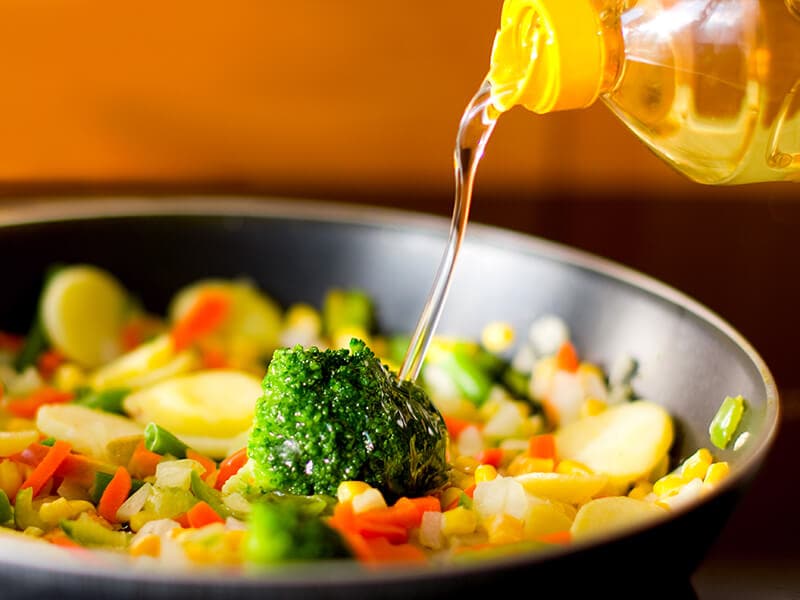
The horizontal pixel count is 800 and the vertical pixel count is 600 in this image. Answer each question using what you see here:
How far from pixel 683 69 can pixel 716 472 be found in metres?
0.49

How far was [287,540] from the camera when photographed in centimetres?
95

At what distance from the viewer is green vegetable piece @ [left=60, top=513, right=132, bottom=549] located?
1.19 metres

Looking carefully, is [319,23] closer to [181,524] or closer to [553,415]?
[553,415]

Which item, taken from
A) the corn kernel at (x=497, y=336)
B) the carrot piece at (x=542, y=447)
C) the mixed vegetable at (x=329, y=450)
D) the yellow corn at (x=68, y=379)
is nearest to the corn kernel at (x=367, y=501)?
the mixed vegetable at (x=329, y=450)

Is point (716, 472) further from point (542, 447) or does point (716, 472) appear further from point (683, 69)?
point (683, 69)

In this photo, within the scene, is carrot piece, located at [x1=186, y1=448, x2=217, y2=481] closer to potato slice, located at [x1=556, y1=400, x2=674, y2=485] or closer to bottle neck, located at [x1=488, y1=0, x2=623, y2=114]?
potato slice, located at [x1=556, y1=400, x2=674, y2=485]

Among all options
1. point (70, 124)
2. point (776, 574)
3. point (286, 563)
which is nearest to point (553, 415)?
point (776, 574)

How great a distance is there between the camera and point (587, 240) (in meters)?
2.52

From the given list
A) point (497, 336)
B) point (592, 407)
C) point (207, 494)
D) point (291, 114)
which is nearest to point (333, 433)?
point (207, 494)

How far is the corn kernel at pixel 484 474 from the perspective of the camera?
1.34 meters

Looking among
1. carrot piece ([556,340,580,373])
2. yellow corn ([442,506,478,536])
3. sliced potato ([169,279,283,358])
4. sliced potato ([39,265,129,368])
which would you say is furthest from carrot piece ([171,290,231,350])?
yellow corn ([442,506,478,536])

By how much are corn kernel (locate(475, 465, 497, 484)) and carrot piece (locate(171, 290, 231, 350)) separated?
2.49ft

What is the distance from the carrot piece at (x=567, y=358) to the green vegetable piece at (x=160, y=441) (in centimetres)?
63

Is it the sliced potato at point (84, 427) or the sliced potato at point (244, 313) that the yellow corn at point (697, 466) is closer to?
the sliced potato at point (84, 427)
